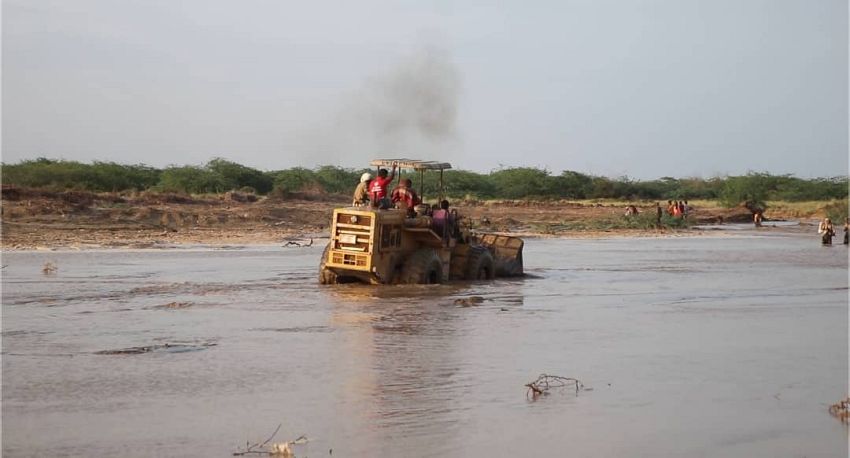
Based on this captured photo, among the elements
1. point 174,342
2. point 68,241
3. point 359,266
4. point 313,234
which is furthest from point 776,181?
point 174,342

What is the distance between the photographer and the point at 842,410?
31.2ft

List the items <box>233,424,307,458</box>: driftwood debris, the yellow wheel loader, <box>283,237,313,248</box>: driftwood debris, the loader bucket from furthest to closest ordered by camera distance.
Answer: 1. <box>283,237,313,248</box>: driftwood debris
2. the loader bucket
3. the yellow wheel loader
4. <box>233,424,307,458</box>: driftwood debris

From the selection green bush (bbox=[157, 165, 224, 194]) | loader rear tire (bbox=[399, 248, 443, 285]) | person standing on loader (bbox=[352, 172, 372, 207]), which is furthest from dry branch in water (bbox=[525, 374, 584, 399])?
green bush (bbox=[157, 165, 224, 194])

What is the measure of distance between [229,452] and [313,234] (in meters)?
28.7

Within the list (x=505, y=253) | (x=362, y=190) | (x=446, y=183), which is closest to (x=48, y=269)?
(x=362, y=190)

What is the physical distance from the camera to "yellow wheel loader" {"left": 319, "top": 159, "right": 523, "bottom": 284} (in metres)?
18.4

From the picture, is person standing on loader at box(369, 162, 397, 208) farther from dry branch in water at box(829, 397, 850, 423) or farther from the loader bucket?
dry branch in water at box(829, 397, 850, 423)

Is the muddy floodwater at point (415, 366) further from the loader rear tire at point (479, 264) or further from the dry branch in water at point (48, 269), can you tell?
the loader rear tire at point (479, 264)

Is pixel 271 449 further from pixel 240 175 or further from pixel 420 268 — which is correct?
pixel 240 175

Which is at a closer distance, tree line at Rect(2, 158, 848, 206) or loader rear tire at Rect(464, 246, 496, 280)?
loader rear tire at Rect(464, 246, 496, 280)

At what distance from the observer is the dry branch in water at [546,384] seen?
33.4 feet

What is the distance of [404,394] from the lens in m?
10.2

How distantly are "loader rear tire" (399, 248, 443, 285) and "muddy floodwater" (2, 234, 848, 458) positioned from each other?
0.33 m

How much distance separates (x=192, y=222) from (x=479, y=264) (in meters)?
17.5
